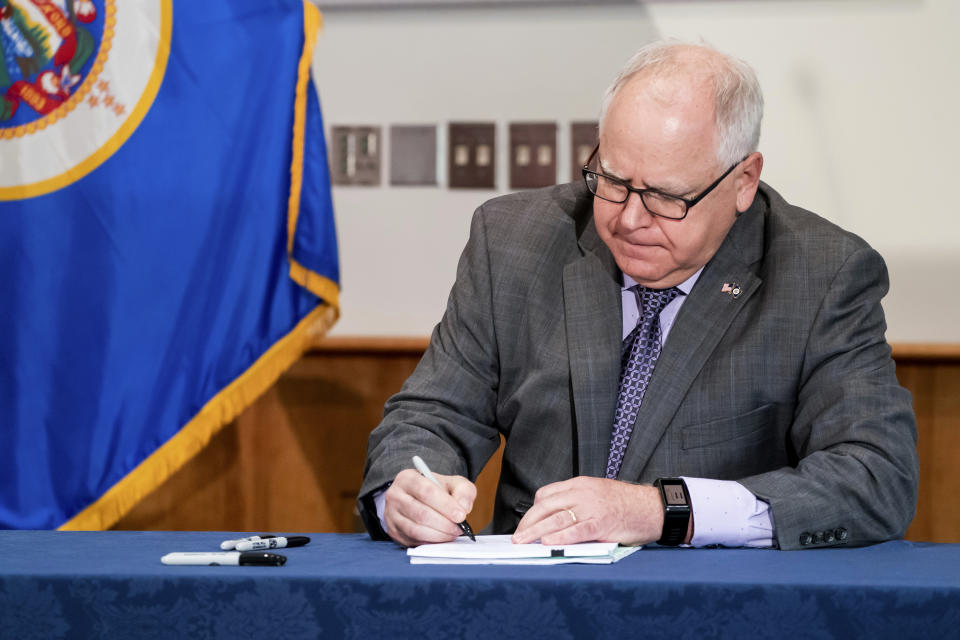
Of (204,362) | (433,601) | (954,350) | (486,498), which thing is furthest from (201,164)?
(954,350)

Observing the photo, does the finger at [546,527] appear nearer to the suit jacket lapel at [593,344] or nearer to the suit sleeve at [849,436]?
the suit sleeve at [849,436]

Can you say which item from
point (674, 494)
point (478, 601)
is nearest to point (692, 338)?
point (674, 494)

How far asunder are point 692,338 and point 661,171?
313 mm

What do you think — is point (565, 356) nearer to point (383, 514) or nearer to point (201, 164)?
point (383, 514)

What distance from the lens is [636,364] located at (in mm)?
1930

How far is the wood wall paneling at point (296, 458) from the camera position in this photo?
3.42 meters

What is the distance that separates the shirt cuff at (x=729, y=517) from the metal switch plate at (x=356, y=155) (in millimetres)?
2112

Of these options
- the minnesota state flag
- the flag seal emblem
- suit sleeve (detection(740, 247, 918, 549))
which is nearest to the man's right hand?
suit sleeve (detection(740, 247, 918, 549))

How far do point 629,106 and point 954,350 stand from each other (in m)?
1.85

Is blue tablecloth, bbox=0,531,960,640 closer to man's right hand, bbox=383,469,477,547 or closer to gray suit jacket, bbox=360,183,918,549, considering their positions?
man's right hand, bbox=383,469,477,547

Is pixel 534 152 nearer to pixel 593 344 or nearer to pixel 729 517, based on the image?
pixel 593 344

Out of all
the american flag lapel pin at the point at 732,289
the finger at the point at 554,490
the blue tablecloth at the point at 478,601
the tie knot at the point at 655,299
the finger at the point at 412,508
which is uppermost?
the american flag lapel pin at the point at 732,289

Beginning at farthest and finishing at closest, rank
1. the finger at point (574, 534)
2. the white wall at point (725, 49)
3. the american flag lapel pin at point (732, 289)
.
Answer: the white wall at point (725, 49), the american flag lapel pin at point (732, 289), the finger at point (574, 534)

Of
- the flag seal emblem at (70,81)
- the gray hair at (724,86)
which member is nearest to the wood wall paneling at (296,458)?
the flag seal emblem at (70,81)
